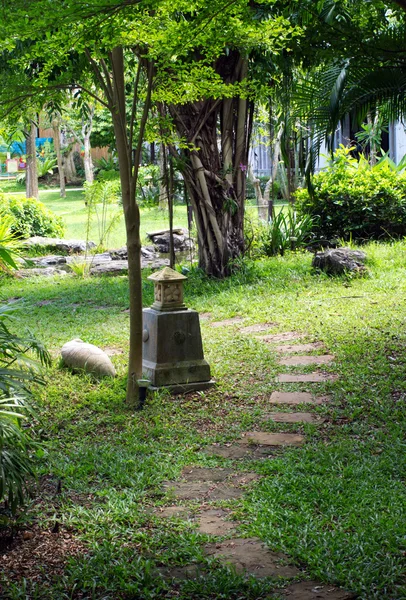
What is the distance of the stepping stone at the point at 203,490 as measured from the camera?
3977 millimetres

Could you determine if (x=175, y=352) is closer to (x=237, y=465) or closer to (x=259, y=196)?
(x=237, y=465)

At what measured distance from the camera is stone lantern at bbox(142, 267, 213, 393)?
5992 millimetres

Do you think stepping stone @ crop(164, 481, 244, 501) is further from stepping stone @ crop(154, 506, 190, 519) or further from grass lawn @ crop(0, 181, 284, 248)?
grass lawn @ crop(0, 181, 284, 248)

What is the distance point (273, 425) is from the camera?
5.07 m

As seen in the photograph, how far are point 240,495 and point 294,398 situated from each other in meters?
1.76

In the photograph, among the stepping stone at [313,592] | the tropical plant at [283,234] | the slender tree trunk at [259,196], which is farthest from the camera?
the slender tree trunk at [259,196]

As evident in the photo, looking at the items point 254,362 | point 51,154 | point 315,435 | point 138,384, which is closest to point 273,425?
point 315,435

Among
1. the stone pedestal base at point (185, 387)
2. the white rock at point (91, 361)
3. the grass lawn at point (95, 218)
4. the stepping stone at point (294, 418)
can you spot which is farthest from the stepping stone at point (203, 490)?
the grass lawn at point (95, 218)

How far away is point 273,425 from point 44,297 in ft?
21.2

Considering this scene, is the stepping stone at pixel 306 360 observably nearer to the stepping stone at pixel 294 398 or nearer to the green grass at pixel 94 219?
the stepping stone at pixel 294 398

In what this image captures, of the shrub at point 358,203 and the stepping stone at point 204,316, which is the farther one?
the shrub at point 358,203

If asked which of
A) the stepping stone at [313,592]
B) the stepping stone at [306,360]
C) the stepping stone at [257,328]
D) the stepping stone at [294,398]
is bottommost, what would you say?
the stepping stone at [313,592]

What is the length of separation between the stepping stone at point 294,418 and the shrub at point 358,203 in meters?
7.83

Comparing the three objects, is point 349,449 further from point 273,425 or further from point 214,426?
point 214,426
